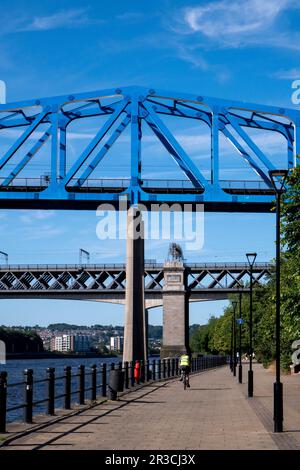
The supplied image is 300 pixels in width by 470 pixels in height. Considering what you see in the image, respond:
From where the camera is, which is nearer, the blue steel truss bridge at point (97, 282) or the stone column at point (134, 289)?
the stone column at point (134, 289)

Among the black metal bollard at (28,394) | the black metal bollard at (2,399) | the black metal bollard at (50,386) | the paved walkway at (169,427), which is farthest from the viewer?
the black metal bollard at (50,386)

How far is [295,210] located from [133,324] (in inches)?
756

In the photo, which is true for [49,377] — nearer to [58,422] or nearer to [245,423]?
[58,422]

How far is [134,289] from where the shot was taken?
49.8 m

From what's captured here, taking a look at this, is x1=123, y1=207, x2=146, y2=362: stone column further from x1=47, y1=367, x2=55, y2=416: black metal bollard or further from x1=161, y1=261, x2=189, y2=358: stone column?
x1=161, y1=261, x2=189, y2=358: stone column

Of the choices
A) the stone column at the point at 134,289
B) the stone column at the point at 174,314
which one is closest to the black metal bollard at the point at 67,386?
the stone column at the point at 134,289

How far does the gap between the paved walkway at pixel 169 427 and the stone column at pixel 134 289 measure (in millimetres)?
20674

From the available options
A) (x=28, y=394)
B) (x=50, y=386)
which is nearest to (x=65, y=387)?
(x=50, y=386)

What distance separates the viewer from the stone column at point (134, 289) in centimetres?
4916

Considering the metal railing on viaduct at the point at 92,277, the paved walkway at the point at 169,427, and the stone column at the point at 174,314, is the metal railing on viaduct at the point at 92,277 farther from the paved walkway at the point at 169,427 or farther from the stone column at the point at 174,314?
the paved walkway at the point at 169,427

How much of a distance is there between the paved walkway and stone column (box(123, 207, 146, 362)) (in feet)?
67.8

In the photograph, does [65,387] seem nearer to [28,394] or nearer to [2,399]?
[28,394]

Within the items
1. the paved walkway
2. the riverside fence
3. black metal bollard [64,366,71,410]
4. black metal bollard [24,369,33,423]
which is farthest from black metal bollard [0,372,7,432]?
black metal bollard [64,366,71,410]

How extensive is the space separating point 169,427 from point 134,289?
3122cm
